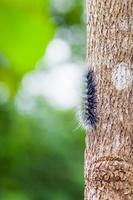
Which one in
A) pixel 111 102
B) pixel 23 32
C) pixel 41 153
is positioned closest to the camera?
pixel 23 32

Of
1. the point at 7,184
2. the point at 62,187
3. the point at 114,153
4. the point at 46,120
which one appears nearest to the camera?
the point at 114,153

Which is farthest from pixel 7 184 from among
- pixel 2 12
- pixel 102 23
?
pixel 2 12

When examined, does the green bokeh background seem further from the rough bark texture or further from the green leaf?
the green leaf

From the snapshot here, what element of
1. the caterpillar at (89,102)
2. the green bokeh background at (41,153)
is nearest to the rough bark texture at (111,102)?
the caterpillar at (89,102)

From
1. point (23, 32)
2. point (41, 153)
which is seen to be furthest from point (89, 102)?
point (41, 153)

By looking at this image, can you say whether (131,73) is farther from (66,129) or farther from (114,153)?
(66,129)

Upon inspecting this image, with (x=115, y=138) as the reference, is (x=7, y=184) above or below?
above

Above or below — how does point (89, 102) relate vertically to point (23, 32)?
above

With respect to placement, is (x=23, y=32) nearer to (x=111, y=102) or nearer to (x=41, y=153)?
(x=111, y=102)
